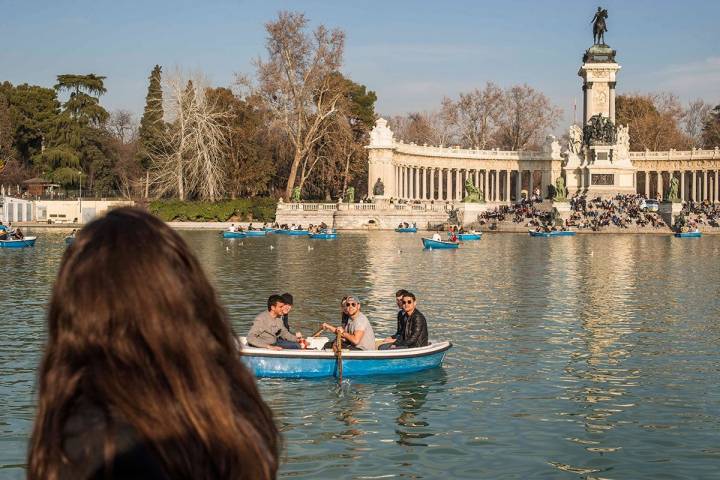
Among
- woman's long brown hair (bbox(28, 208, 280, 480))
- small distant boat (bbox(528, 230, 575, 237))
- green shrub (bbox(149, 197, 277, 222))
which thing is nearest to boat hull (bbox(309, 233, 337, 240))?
small distant boat (bbox(528, 230, 575, 237))

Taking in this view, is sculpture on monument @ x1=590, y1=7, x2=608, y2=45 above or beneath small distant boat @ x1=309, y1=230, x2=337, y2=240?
above

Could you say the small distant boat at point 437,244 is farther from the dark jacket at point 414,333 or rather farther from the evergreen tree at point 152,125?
the evergreen tree at point 152,125

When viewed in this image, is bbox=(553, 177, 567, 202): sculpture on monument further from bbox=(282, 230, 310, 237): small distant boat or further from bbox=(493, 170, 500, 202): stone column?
bbox=(493, 170, 500, 202): stone column

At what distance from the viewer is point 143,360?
2.22 m

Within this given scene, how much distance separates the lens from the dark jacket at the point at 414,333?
48.8 ft

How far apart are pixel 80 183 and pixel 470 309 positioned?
69.0m

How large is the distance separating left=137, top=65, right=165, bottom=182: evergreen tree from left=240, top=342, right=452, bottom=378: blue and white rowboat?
66.1 metres

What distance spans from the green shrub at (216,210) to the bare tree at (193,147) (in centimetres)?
144

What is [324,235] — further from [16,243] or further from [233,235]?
[16,243]

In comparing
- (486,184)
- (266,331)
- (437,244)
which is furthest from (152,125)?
(266,331)

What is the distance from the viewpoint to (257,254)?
138 ft

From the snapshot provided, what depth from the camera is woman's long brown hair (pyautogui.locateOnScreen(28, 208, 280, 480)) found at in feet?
7.16

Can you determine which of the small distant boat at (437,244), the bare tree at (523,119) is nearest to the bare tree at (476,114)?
the bare tree at (523,119)

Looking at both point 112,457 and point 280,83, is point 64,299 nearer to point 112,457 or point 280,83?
point 112,457
